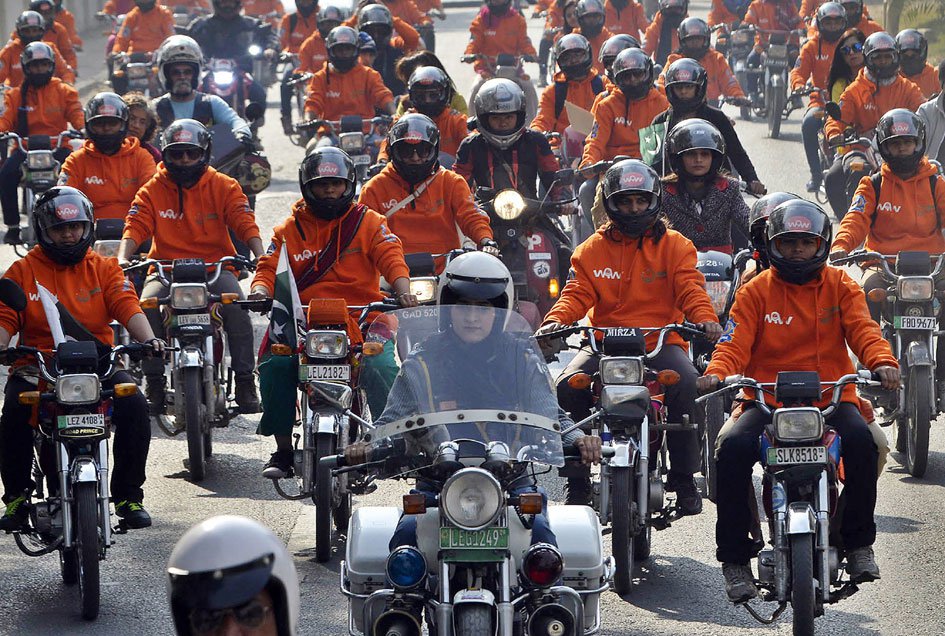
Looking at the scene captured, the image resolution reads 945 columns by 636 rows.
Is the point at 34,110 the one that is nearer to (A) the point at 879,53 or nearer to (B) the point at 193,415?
(A) the point at 879,53

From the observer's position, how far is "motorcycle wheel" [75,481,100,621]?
25.5ft

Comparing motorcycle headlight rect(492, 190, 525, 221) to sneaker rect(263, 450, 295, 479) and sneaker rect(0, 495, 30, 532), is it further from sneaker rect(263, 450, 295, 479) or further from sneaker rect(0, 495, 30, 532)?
sneaker rect(0, 495, 30, 532)

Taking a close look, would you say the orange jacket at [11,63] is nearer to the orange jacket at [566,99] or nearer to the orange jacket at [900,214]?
the orange jacket at [566,99]

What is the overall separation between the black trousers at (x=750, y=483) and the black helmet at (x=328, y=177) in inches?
118

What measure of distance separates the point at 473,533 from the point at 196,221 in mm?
5581

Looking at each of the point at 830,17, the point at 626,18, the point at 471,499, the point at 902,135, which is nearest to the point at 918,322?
the point at 902,135

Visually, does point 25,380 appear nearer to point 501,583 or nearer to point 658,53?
point 501,583

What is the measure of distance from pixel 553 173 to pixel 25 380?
5292 mm

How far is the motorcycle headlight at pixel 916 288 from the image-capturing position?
34.6 feet

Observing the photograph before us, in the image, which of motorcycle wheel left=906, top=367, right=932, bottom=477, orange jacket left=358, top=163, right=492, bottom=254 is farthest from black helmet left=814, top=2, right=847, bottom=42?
motorcycle wheel left=906, top=367, right=932, bottom=477

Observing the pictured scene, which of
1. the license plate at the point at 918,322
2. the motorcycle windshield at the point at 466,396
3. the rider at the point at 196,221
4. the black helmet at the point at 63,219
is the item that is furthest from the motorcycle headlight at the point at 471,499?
the rider at the point at 196,221

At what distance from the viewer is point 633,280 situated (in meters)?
9.19

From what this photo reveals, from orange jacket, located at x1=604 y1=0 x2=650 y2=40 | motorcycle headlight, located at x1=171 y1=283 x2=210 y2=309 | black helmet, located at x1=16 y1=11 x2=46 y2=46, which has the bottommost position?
motorcycle headlight, located at x1=171 y1=283 x2=210 y2=309

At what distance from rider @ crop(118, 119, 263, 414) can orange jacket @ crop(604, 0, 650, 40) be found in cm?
1583
